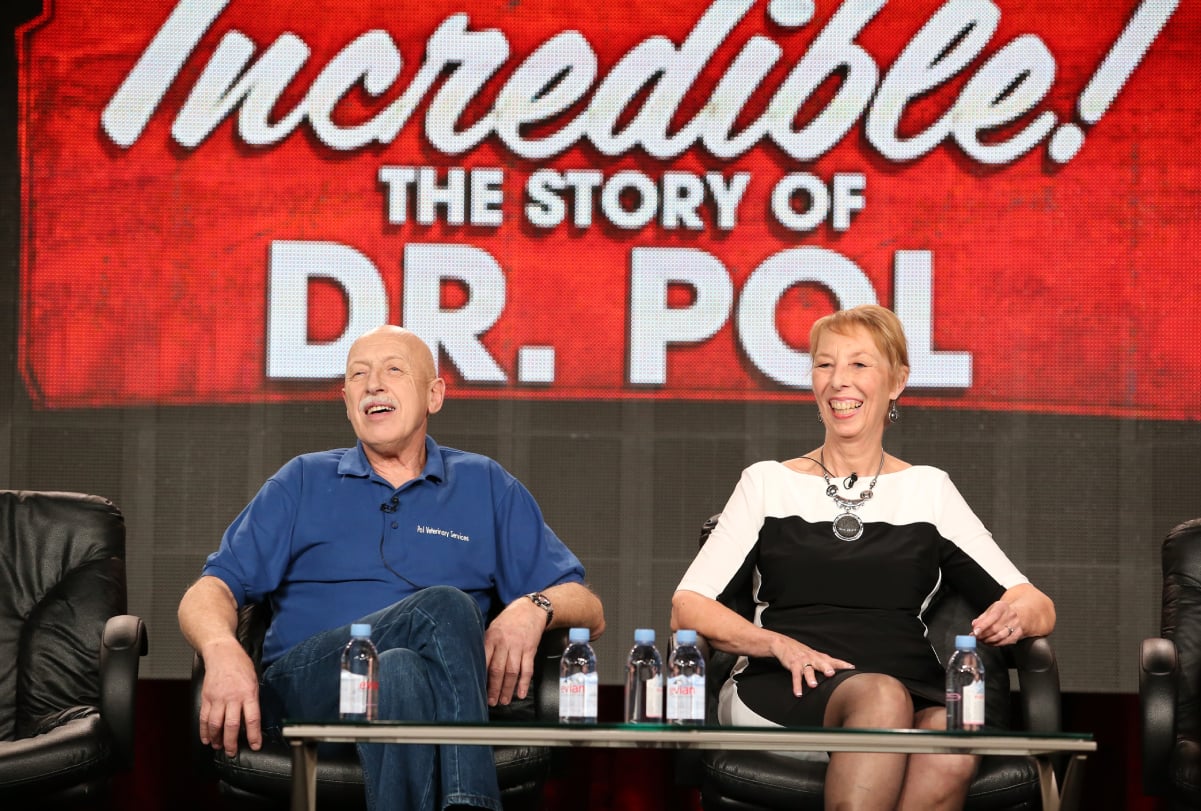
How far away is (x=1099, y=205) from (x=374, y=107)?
6.89ft

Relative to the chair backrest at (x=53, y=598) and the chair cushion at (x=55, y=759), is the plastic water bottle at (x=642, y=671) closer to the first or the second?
the chair cushion at (x=55, y=759)

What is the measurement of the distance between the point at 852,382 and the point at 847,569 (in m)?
0.40

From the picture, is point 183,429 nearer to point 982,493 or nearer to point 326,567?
point 326,567

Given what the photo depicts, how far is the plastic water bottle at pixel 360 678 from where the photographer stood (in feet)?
8.48

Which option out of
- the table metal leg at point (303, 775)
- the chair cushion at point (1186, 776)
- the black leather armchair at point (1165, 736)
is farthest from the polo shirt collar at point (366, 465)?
the chair cushion at point (1186, 776)

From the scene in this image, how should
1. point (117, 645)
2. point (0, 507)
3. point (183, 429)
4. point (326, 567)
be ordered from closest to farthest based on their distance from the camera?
point (117, 645) < point (326, 567) < point (0, 507) < point (183, 429)

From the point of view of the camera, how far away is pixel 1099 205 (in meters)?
4.52

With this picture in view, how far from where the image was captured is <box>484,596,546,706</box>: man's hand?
304 cm

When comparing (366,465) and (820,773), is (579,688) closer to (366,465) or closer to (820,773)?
(820,773)

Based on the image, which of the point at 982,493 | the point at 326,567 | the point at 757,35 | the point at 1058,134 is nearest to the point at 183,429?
the point at 326,567

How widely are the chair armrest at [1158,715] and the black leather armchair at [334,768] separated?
3.79 ft

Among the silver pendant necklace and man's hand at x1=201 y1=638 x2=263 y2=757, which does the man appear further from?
the silver pendant necklace

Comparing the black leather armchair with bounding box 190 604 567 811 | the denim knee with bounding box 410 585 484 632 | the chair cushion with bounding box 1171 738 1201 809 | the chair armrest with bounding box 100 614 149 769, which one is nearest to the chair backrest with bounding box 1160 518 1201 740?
the chair cushion with bounding box 1171 738 1201 809

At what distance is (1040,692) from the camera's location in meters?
3.02
